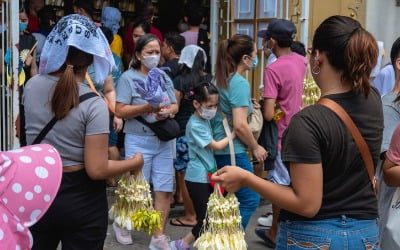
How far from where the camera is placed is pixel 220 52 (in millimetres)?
4980

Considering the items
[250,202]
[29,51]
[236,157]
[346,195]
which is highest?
[29,51]

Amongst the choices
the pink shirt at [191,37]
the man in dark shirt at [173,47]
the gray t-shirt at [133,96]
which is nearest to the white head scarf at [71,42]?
the gray t-shirt at [133,96]

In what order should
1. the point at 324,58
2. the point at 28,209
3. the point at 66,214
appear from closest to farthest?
the point at 28,209 < the point at 324,58 < the point at 66,214

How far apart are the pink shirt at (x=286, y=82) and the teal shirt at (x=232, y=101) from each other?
0.40 m

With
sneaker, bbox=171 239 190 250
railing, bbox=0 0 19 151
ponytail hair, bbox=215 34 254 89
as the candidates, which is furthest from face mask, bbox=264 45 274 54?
railing, bbox=0 0 19 151

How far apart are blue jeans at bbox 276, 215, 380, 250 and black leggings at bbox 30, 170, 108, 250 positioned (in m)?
1.06

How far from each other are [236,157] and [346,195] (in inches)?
94.8

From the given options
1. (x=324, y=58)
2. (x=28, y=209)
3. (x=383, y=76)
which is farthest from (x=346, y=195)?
(x=383, y=76)

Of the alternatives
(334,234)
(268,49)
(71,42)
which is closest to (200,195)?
(268,49)

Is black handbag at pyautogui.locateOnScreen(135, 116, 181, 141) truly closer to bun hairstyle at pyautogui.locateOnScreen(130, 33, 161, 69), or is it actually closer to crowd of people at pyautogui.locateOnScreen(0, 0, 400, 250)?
crowd of people at pyautogui.locateOnScreen(0, 0, 400, 250)

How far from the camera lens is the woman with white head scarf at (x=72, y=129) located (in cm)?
302

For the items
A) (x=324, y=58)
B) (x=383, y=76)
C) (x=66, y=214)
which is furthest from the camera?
(x=383, y=76)

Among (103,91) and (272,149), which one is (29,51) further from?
(272,149)

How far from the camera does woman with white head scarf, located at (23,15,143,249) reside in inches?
119
